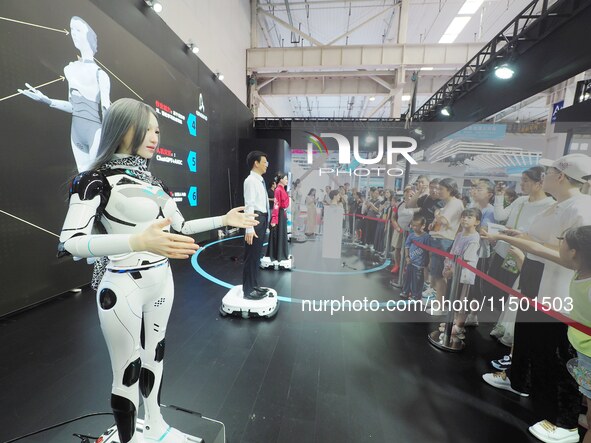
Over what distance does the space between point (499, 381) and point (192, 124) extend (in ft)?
Answer: 21.0

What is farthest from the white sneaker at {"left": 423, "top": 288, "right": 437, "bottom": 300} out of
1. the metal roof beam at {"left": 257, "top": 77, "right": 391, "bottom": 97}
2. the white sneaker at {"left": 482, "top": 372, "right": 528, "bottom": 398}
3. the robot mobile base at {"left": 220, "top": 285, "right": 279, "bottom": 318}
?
the metal roof beam at {"left": 257, "top": 77, "right": 391, "bottom": 97}

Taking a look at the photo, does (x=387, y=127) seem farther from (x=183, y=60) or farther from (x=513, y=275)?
(x=513, y=275)

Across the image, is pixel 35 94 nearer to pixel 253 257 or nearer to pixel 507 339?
pixel 253 257

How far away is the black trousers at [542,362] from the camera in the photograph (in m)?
1.54

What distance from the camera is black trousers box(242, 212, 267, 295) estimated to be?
111 inches

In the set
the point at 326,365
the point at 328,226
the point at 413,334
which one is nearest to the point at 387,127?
the point at 328,226

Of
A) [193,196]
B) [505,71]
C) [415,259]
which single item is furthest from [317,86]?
[415,259]

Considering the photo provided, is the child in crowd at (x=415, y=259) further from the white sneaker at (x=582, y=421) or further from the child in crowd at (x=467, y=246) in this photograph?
the white sneaker at (x=582, y=421)

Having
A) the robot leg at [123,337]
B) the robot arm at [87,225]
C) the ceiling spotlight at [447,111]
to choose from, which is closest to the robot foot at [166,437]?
the robot leg at [123,337]

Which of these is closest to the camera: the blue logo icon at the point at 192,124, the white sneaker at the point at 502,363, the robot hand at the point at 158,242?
the robot hand at the point at 158,242

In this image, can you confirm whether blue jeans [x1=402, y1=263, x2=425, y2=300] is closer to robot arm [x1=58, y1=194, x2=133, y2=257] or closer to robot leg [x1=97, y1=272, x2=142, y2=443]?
robot leg [x1=97, y1=272, x2=142, y2=443]

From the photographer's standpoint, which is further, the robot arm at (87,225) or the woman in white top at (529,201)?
the woman in white top at (529,201)

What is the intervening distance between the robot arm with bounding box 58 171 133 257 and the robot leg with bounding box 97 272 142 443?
0.20 m

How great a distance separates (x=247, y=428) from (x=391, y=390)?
3.33 feet
